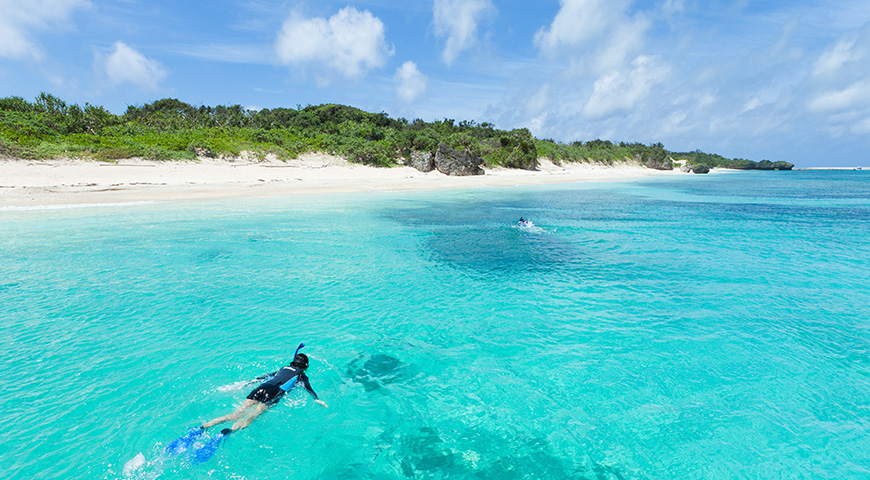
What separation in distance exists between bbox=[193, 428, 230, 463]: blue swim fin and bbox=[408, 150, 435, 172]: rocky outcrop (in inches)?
2261

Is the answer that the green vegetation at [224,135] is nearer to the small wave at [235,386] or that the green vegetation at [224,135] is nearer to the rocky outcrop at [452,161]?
the rocky outcrop at [452,161]

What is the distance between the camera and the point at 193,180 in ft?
129

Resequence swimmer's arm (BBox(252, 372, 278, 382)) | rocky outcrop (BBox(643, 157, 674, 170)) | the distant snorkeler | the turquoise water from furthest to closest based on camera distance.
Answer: rocky outcrop (BBox(643, 157, 674, 170)) → swimmer's arm (BBox(252, 372, 278, 382)) → the distant snorkeler → the turquoise water

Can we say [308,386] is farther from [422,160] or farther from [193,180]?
[422,160]

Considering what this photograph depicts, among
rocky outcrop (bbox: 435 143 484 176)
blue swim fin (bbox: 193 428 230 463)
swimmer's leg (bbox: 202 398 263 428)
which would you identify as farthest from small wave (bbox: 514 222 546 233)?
rocky outcrop (bbox: 435 143 484 176)

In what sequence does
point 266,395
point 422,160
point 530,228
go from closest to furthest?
point 266,395, point 530,228, point 422,160

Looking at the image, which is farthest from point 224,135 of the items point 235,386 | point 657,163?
point 657,163

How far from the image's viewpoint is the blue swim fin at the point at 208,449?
5.40 meters

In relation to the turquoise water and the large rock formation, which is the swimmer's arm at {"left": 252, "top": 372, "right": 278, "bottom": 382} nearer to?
the turquoise water

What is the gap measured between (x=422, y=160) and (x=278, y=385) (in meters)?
57.1

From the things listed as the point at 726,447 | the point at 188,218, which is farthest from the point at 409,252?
the point at 188,218

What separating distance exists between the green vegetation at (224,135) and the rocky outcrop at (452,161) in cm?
209

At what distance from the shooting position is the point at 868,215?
29.2 meters

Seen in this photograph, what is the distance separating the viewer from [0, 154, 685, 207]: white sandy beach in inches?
1224
